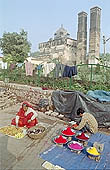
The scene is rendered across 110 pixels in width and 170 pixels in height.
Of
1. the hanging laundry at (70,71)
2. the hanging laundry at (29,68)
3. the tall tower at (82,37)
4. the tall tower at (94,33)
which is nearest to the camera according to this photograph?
the hanging laundry at (70,71)

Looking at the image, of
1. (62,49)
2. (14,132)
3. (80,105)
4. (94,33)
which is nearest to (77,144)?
(14,132)

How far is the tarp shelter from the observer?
14.9 ft

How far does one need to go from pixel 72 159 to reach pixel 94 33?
58.6 feet

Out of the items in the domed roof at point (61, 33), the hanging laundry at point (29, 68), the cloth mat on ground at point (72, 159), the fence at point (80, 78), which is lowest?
the cloth mat on ground at point (72, 159)

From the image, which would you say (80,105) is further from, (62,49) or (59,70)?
(62,49)

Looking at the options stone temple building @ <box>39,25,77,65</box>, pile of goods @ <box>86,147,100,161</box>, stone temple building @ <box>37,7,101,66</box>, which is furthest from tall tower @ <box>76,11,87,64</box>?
pile of goods @ <box>86,147,100,161</box>

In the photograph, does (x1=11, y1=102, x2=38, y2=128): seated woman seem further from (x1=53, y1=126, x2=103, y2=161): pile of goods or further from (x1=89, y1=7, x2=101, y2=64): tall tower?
(x1=89, y1=7, x2=101, y2=64): tall tower

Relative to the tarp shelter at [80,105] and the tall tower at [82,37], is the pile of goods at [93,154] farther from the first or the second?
the tall tower at [82,37]

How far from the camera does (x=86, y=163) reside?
8.37ft

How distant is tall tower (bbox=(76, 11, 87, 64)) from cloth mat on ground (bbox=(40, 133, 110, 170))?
663 inches

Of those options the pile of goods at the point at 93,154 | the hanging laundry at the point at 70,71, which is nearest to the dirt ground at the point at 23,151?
the pile of goods at the point at 93,154

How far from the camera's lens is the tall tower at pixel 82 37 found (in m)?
18.9

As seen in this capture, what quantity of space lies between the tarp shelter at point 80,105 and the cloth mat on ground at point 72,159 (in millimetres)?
1567

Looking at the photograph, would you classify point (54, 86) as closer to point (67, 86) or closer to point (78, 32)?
point (67, 86)
